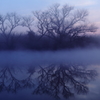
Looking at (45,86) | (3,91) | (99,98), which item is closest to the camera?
(99,98)

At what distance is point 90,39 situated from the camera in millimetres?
36531

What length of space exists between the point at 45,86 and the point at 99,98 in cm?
261

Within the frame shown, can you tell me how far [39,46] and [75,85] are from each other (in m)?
28.2

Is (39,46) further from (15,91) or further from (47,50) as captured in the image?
(15,91)

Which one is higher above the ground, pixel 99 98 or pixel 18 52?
pixel 99 98

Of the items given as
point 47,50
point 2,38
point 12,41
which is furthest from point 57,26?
point 2,38

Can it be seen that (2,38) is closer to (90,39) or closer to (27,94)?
(90,39)

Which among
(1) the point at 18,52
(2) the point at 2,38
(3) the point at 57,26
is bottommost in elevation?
(1) the point at 18,52

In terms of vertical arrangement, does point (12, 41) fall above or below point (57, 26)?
below

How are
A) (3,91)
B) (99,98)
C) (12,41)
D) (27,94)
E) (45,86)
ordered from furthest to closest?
(12,41)
(45,86)
(3,91)
(27,94)
(99,98)

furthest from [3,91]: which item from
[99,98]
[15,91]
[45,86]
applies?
[99,98]

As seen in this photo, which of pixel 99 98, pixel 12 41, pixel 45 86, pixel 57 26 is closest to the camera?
pixel 99 98

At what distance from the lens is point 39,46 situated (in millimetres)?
35531

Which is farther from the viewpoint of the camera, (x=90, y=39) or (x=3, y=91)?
(x=90, y=39)
